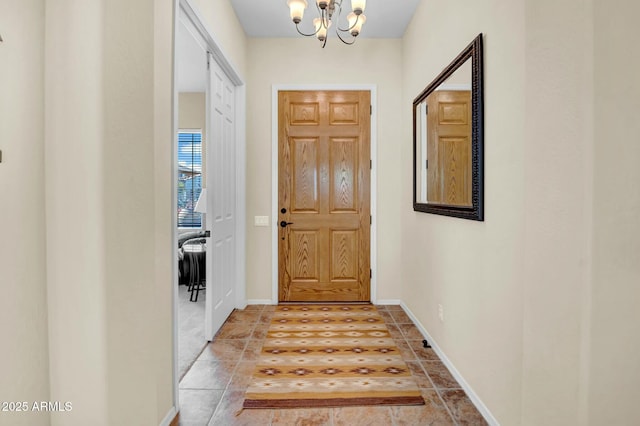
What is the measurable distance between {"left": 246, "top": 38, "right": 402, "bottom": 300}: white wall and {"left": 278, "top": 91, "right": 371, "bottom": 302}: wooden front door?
0.48 ft

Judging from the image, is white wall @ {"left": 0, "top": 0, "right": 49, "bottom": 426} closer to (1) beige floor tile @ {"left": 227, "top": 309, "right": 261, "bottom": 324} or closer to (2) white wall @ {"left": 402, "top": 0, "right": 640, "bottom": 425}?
(2) white wall @ {"left": 402, "top": 0, "right": 640, "bottom": 425}

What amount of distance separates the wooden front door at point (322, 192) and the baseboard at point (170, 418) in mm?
2019

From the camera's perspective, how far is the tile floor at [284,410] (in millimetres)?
1834

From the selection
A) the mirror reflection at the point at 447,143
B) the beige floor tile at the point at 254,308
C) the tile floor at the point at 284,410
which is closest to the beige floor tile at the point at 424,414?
the tile floor at the point at 284,410

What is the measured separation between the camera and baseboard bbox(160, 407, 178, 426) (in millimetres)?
1751

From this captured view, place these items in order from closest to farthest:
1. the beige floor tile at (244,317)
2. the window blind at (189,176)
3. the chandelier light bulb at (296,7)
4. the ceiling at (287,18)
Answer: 1. the chandelier light bulb at (296,7)
2. the ceiling at (287,18)
3. the beige floor tile at (244,317)
4. the window blind at (189,176)

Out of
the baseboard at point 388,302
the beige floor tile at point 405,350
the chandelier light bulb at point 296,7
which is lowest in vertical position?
the beige floor tile at point 405,350

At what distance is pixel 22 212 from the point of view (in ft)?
3.72

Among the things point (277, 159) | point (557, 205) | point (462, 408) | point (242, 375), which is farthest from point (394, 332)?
point (557, 205)

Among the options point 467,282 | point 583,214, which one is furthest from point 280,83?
point 583,214

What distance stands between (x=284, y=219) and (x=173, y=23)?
2262 mm

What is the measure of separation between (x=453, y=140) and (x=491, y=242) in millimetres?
829

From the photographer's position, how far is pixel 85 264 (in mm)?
1144

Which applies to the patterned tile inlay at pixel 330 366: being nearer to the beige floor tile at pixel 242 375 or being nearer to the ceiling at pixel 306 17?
the beige floor tile at pixel 242 375
